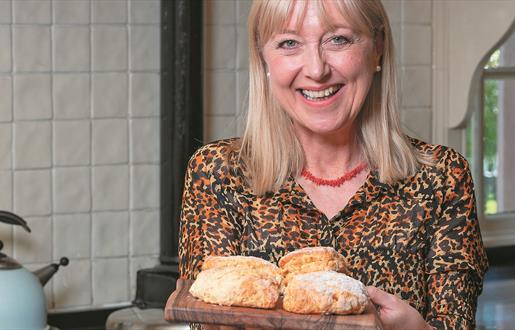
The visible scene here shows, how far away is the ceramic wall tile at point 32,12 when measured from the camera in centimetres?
283

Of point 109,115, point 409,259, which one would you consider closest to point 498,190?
point 109,115

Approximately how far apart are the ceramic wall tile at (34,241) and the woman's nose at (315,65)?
1.50 m

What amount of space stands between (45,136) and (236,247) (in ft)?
4.32

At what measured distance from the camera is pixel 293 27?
160cm

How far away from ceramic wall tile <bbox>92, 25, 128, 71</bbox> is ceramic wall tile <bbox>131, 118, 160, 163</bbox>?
0.16 m

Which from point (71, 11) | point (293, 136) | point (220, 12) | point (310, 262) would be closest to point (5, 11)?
point (71, 11)

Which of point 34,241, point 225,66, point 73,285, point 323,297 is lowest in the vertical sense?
point 73,285

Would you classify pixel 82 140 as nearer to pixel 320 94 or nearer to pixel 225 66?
pixel 225 66

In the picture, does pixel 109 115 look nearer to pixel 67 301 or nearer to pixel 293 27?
pixel 67 301

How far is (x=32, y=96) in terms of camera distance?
2869 millimetres

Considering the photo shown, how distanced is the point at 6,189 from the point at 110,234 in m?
0.32

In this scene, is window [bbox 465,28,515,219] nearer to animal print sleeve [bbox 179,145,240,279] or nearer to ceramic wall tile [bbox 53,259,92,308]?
ceramic wall tile [bbox 53,259,92,308]

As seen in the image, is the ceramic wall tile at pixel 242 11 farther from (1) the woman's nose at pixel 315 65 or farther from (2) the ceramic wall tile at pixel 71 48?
(1) the woman's nose at pixel 315 65

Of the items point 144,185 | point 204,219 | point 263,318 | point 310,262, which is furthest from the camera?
point 144,185
